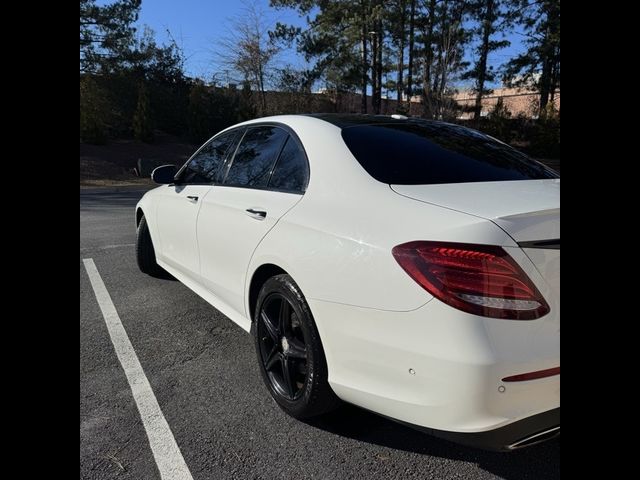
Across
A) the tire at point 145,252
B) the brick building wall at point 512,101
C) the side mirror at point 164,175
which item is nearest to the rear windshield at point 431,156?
the side mirror at point 164,175

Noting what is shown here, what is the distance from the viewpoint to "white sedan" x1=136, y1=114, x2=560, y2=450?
1593 millimetres

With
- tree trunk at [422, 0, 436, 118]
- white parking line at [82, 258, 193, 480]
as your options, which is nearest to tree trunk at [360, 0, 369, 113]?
tree trunk at [422, 0, 436, 118]

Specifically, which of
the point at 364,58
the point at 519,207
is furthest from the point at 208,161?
the point at 364,58

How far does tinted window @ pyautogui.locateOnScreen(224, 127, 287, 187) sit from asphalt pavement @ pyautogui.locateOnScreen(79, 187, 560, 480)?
1.15 meters

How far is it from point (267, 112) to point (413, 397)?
904 inches

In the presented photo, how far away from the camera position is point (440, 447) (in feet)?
7.20

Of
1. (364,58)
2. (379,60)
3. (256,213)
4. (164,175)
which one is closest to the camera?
(256,213)

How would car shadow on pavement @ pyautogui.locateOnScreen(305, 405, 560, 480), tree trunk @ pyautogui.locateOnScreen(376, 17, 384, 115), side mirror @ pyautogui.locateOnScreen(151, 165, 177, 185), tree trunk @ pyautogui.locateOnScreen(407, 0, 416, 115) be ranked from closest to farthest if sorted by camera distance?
car shadow on pavement @ pyautogui.locateOnScreen(305, 405, 560, 480) → side mirror @ pyautogui.locateOnScreen(151, 165, 177, 185) → tree trunk @ pyautogui.locateOnScreen(376, 17, 384, 115) → tree trunk @ pyautogui.locateOnScreen(407, 0, 416, 115)

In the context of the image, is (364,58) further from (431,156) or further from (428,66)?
(431,156)

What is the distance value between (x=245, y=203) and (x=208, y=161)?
1145 millimetres

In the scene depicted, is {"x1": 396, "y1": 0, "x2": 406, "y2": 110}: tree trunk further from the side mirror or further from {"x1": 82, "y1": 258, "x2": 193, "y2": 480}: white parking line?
{"x1": 82, "y1": 258, "x2": 193, "y2": 480}: white parking line
